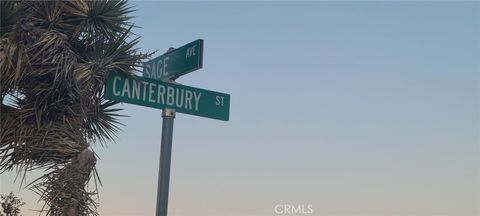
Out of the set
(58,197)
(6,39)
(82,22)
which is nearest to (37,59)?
(6,39)

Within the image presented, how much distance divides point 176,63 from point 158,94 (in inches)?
12.0

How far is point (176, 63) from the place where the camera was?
4605 mm

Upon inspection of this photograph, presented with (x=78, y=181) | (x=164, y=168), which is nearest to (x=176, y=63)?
(x=164, y=168)

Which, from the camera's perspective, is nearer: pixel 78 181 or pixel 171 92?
pixel 171 92

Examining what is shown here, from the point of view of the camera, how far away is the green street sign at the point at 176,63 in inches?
175

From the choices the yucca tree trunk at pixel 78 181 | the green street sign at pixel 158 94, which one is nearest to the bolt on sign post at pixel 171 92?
the green street sign at pixel 158 94

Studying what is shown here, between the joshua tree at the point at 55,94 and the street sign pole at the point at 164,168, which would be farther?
the joshua tree at the point at 55,94

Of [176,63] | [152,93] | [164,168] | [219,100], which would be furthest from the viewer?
[219,100]

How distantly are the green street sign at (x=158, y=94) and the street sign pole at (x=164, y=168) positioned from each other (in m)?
0.21

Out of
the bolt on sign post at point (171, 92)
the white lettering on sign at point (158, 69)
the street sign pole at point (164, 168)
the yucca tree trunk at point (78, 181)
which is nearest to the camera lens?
the street sign pole at point (164, 168)

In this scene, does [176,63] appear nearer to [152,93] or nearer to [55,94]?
[152,93]

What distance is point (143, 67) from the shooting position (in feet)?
16.3

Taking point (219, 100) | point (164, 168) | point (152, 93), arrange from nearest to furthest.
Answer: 1. point (164, 168)
2. point (152, 93)
3. point (219, 100)

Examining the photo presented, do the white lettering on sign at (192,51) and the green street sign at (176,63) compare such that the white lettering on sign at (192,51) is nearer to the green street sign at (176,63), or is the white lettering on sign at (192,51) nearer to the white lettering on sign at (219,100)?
the green street sign at (176,63)
